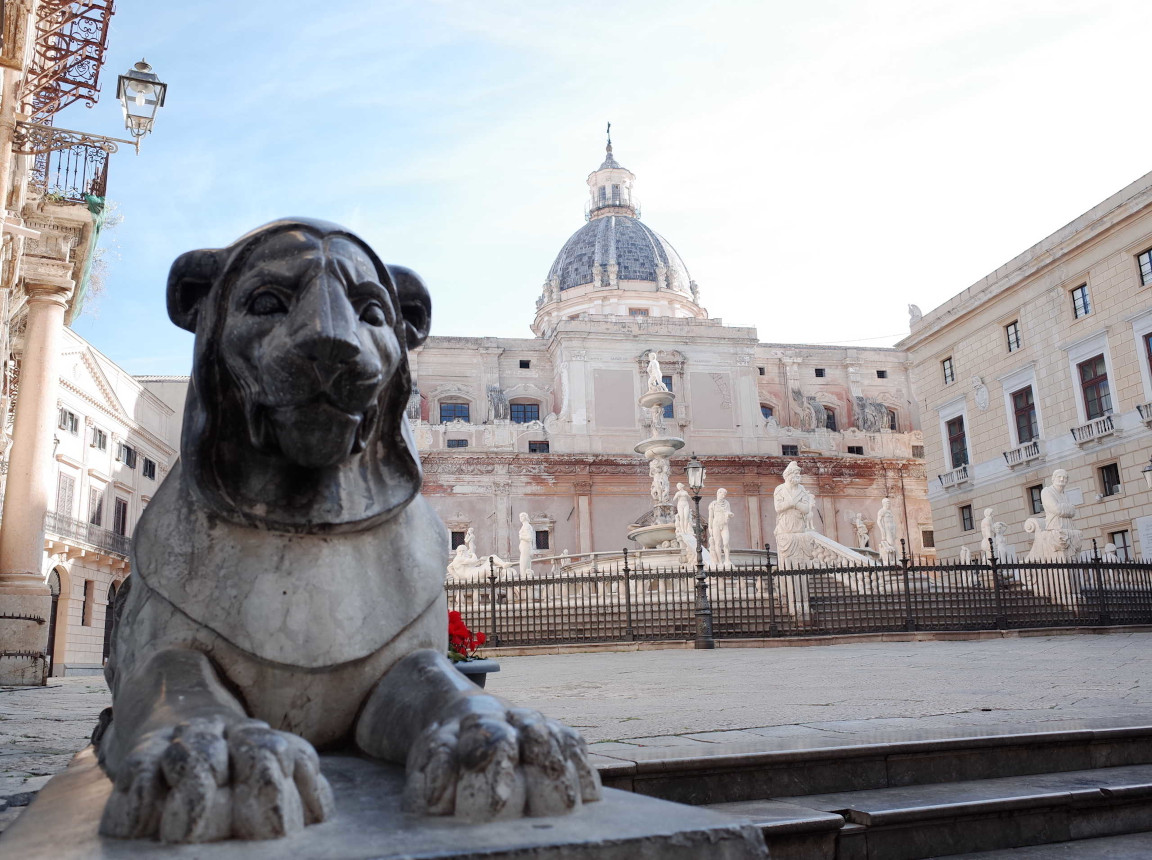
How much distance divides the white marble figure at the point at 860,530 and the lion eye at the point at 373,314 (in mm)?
33622

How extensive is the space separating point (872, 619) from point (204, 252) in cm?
1570

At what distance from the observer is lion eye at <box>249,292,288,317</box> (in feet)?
6.13

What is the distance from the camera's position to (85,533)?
27453mm

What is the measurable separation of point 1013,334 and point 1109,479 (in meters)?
5.99

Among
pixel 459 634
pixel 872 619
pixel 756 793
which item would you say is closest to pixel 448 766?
pixel 756 793

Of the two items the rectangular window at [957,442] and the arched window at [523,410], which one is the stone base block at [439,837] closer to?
the rectangular window at [957,442]

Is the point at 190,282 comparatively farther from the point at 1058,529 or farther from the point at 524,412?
the point at 524,412

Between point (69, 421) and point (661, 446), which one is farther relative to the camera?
point (69, 421)

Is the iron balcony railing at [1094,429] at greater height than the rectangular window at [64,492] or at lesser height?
greater

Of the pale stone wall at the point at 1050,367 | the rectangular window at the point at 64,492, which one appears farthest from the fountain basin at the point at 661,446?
the rectangular window at the point at 64,492

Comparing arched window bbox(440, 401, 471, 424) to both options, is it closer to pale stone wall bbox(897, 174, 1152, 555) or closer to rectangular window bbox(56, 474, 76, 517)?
rectangular window bbox(56, 474, 76, 517)

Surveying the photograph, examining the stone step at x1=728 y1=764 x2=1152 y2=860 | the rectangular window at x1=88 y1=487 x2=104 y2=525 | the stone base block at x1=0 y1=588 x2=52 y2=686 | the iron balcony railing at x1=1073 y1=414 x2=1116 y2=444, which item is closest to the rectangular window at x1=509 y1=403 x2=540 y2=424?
the rectangular window at x1=88 y1=487 x2=104 y2=525

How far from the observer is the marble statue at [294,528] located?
5.83 feet

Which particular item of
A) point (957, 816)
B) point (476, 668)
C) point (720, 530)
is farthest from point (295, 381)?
point (720, 530)
